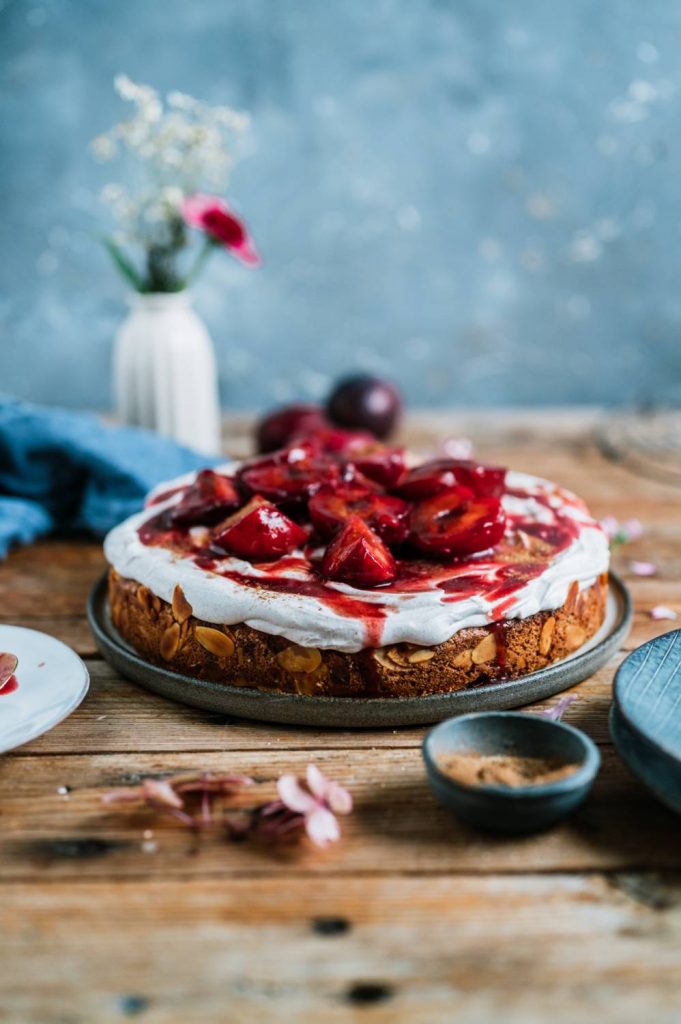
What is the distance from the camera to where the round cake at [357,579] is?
4.74 feet

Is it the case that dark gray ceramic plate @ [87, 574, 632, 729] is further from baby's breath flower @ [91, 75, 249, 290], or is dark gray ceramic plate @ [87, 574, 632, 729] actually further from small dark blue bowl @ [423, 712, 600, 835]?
baby's breath flower @ [91, 75, 249, 290]

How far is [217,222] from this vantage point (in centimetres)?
258

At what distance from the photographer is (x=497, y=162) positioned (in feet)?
11.7

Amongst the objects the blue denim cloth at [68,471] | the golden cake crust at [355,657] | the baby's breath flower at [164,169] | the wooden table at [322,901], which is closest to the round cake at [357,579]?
the golden cake crust at [355,657]

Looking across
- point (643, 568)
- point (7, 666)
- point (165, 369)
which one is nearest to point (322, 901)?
point (7, 666)

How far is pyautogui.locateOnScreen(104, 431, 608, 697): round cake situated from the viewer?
1.45m

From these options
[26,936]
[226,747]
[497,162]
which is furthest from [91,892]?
[497,162]

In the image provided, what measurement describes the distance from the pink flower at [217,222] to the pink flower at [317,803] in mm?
1584

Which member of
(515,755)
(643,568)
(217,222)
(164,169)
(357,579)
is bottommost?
(643,568)

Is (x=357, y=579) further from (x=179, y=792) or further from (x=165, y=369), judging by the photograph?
(x=165, y=369)

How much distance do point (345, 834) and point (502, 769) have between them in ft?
0.65

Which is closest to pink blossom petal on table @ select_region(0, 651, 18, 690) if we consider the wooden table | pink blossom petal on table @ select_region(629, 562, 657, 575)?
the wooden table

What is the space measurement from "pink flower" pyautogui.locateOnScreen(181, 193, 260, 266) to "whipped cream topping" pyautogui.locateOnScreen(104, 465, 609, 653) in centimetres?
113

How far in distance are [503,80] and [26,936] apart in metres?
3.17
